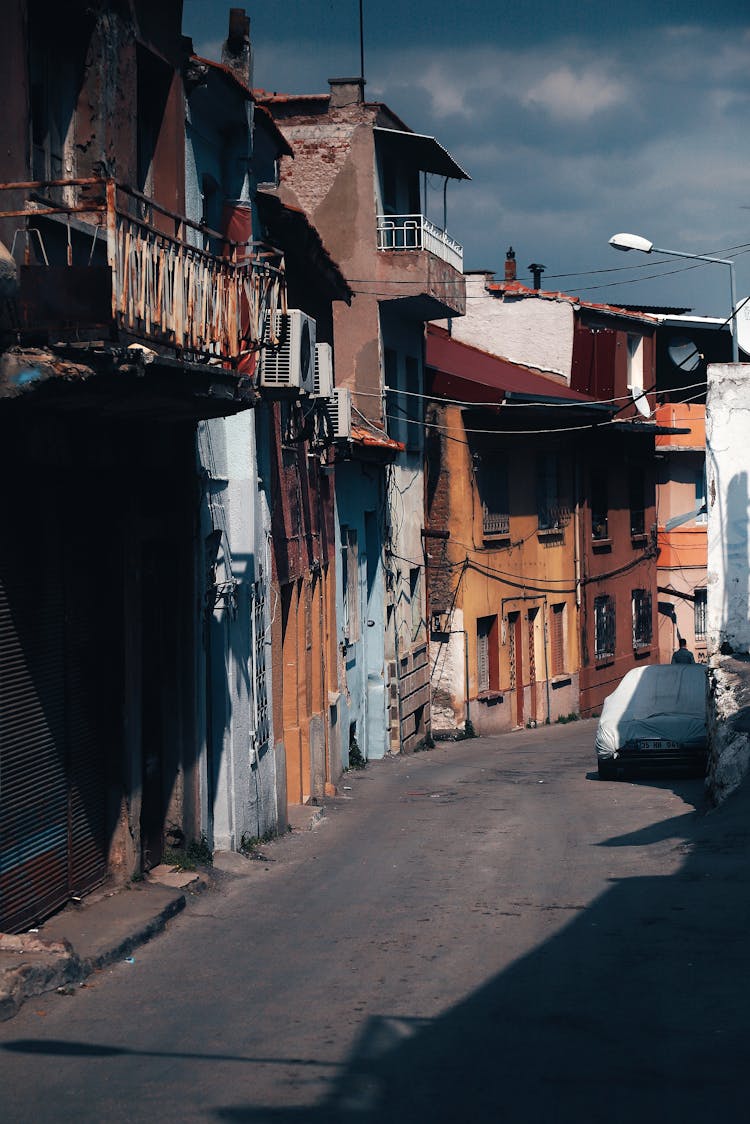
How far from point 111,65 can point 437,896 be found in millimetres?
6781

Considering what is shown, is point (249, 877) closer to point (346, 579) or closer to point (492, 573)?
point (346, 579)

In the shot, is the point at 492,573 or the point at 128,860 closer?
the point at 128,860

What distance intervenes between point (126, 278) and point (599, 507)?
3110 cm

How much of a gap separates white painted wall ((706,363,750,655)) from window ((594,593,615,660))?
62.4ft

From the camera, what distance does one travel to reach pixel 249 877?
12383 mm

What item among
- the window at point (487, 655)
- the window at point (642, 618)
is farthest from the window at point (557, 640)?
the window at point (642, 618)

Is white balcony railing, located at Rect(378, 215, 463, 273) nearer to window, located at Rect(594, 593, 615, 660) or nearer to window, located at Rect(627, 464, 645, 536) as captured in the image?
window, located at Rect(594, 593, 615, 660)

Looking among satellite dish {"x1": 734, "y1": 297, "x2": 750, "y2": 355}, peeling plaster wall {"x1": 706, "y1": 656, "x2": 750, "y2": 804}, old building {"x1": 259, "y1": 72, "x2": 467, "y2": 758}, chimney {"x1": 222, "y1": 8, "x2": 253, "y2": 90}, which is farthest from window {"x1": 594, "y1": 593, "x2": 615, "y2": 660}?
chimney {"x1": 222, "y1": 8, "x2": 253, "y2": 90}

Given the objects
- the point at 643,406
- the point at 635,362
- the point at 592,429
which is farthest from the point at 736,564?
the point at 635,362

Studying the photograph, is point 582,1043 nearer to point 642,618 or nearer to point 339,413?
point 339,413

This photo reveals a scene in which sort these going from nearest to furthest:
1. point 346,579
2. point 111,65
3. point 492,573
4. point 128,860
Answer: point 111,65 → point 128,860 → point 346,579 → point 492,573

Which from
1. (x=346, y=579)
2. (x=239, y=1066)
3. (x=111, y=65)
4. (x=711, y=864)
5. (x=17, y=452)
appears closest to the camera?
(x=239, y=1066)

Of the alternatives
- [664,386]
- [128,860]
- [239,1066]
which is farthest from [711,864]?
[664,386]

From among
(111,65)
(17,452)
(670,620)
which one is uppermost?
(111,65)
